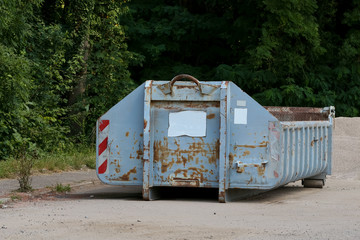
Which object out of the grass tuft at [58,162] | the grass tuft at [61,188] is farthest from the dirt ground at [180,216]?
the grass tuft at [58,162]

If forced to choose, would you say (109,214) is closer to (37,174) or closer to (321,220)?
(321,220)

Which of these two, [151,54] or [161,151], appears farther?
[151,54]

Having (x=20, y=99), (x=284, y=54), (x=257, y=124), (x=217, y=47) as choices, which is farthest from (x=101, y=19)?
(x=257, y=124)

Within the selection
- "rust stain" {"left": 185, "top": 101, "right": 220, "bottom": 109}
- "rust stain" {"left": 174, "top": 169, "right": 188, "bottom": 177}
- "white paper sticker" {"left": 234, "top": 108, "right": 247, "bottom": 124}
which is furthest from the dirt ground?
"rust stain" {"left": 185, "top": 101, "right": 220, "bottom": 109}

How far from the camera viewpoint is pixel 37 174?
16.4 meters

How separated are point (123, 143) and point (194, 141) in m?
1.12

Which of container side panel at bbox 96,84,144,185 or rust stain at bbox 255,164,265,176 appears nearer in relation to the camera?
rust stain at bbox 255,164,265,176

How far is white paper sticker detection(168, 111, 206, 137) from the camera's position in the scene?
12.7 metres

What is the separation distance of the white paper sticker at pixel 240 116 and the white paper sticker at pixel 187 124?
0.50 m

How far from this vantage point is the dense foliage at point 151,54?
20.0 meters

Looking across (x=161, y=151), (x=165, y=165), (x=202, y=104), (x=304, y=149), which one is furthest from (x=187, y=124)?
(x=304, y=149)

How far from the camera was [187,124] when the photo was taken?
12711 millimetres

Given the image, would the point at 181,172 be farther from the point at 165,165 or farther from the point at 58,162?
the point at 58,162

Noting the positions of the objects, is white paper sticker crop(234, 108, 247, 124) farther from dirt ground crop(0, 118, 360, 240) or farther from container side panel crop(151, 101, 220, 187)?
dirt ground crop(0, 118, 360, 240)
